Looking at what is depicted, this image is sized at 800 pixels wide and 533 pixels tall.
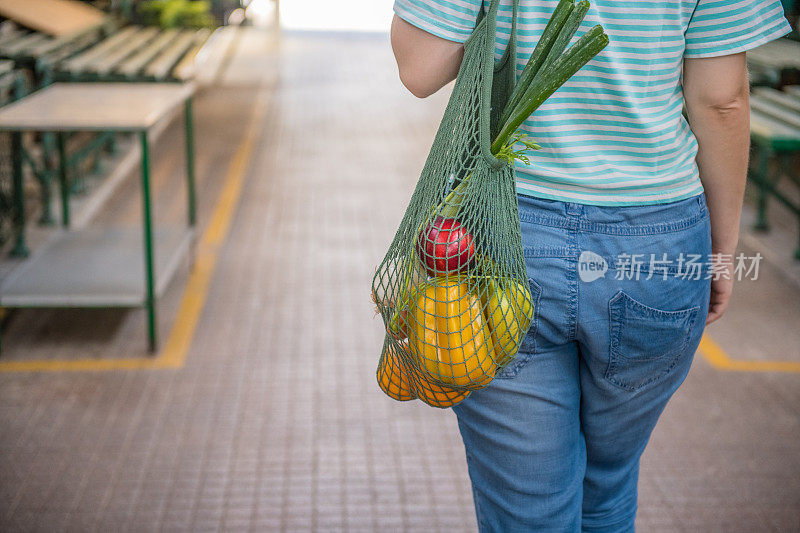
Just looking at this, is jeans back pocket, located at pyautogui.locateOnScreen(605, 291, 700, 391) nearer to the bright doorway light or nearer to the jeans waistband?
the jeans waistband

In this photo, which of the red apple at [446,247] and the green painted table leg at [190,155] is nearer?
the red apple at [446,247]

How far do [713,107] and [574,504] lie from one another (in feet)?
2.69

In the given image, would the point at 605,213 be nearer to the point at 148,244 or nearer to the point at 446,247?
the point at 446,247

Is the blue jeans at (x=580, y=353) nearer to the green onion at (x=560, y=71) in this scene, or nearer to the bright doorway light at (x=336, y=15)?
the green onion at (x=560, y=71)

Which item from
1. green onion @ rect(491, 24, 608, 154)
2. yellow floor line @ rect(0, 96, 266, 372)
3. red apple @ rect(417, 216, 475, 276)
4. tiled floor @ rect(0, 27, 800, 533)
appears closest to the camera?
green onion @ rect(491, 24, 608, 154)

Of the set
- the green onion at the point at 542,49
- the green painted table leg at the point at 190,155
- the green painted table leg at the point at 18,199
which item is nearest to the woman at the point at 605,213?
the green onion at the point at 542,49

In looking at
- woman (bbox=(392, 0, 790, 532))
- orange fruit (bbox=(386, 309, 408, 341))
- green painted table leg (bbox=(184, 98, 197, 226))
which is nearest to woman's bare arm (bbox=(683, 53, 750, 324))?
woman (bbox=(392, 0, 790, 532))

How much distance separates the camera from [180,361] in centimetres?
423

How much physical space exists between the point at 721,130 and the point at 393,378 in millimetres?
796

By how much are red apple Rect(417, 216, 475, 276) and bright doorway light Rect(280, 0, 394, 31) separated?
1521cm

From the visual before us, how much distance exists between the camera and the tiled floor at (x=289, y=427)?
314 centimetres

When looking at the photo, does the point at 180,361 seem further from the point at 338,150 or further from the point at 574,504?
the point at 338,150

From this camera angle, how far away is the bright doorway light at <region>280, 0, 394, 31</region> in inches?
684

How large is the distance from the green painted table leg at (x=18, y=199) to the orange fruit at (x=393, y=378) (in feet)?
12.8
